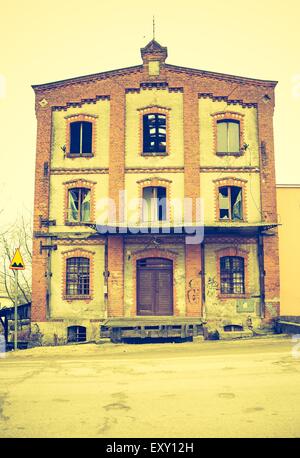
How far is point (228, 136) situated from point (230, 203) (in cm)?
306

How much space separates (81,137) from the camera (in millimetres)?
17000

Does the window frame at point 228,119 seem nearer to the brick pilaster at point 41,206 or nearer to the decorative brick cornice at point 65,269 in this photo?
the decorative brick cornice at point 65,269

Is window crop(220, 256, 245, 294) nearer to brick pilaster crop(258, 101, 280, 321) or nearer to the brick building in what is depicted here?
the brick building

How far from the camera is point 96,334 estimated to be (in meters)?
15.5

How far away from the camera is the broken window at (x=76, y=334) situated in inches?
619

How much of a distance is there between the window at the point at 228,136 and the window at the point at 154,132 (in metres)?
2.45

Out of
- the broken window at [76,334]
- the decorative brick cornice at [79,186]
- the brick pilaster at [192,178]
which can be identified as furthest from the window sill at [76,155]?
the broken window at [76,334]

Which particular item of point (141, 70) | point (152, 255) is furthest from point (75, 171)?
point (141, 70)

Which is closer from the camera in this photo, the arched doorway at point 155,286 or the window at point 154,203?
the arched doorway at point 155,286

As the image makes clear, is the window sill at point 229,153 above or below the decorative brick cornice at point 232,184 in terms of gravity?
above

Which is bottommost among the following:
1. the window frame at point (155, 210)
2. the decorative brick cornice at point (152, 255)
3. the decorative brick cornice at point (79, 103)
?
the decorative brick cornice at point (152, 255)

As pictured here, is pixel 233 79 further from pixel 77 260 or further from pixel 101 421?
pixel 101 421

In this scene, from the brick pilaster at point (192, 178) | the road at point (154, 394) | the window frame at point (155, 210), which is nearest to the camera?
the road at point (154, 394)
